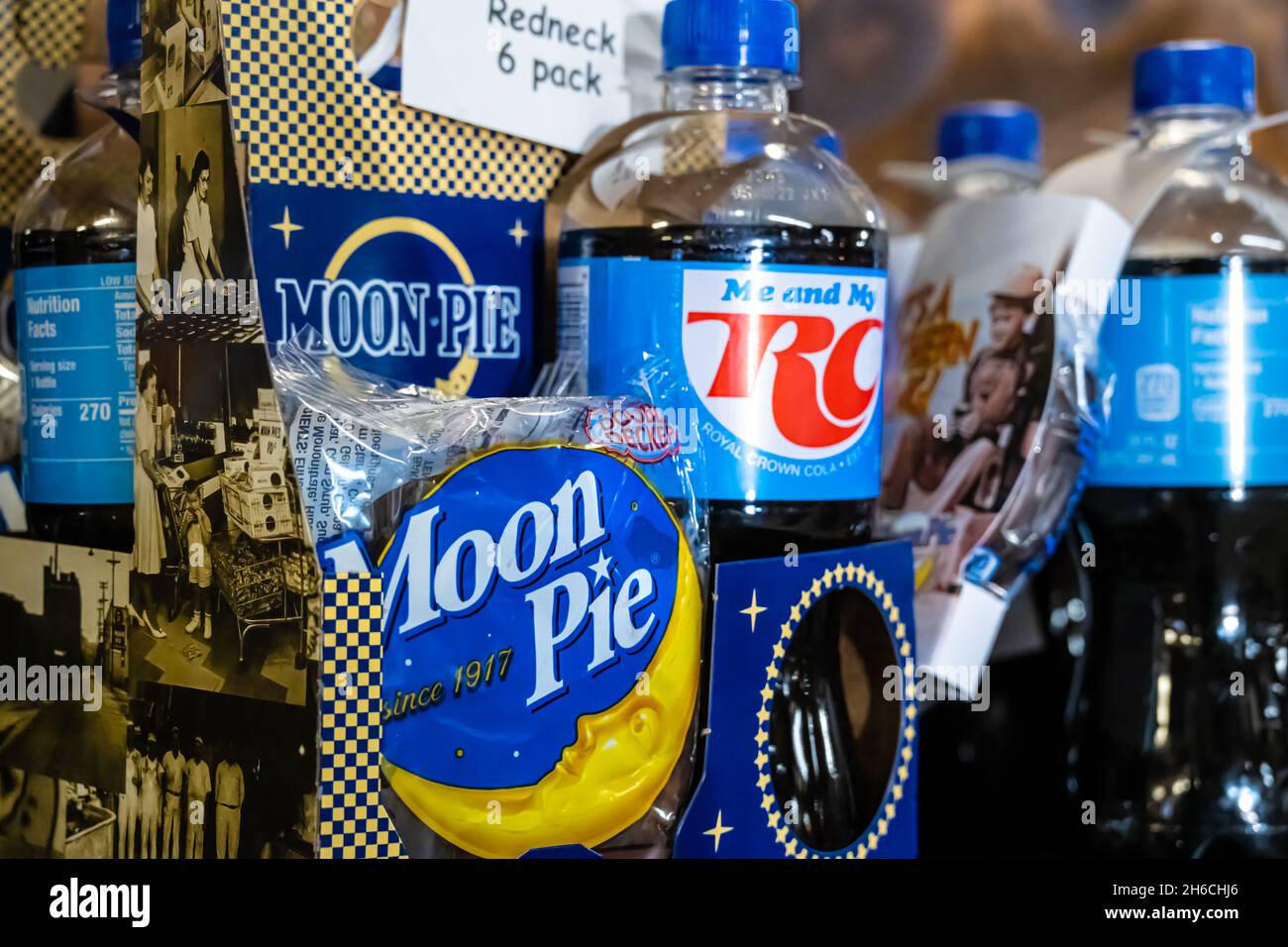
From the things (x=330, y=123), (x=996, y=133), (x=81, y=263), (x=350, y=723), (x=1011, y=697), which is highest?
(x=996, y=133)

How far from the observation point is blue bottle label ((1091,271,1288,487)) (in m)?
1.22

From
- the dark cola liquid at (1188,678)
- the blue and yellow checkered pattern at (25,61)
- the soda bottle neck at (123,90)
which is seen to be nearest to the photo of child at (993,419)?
the dark cola liquid at (1188,678)

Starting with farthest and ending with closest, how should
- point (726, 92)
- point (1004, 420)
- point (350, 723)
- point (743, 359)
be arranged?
1. point (1004, 420)
2. point (726, 92)
3. point (743, 359)
4. point (350, 723)

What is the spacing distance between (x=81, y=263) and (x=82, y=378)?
0.08 metres

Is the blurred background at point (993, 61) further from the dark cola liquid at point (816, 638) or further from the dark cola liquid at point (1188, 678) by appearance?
the dark cola liquid at point (816, 638)

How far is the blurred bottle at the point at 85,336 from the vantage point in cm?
99

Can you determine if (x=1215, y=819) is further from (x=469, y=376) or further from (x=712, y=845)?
(x=469, y=376)

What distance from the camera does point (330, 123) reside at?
996 mm

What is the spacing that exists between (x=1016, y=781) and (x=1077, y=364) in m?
0.48

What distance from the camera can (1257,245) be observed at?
1.25 meters

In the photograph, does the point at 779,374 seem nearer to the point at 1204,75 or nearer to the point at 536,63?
the point at 536,63

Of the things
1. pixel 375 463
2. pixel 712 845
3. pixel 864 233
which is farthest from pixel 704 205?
pixel 712 845

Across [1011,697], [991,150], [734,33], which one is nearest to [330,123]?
[734,33]

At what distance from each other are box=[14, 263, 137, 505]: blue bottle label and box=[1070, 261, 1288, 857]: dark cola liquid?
2.82 feet
